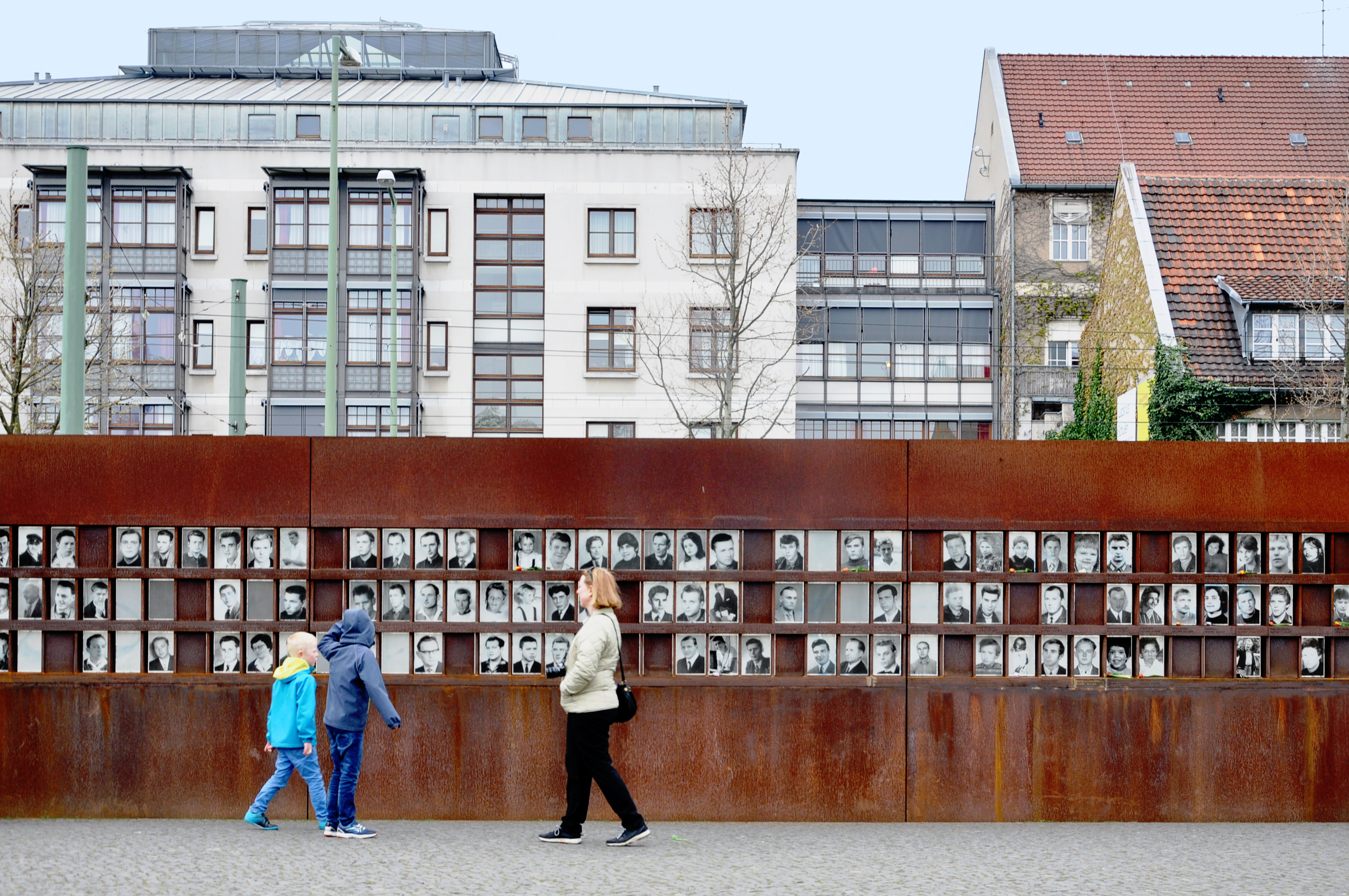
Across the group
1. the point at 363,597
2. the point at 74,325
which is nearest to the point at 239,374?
the point at 74,325

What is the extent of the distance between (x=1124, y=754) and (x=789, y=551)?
253 cm

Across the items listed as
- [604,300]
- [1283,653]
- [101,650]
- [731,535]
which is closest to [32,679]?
[101,650]

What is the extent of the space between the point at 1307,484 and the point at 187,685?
7.36 meters

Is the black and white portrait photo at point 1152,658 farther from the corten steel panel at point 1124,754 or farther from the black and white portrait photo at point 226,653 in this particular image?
the black and white portrait photo at point 226,653

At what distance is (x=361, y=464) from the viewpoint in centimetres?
923

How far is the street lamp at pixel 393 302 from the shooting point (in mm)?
36375

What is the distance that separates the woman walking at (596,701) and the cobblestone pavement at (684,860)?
288mm

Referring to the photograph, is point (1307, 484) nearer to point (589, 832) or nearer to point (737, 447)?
point (737, 447)

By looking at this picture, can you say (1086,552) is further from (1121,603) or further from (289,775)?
(289,775)

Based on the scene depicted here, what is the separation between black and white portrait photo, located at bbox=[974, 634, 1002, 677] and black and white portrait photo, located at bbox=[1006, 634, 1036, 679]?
0.06 meters

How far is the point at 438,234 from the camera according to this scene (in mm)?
45594

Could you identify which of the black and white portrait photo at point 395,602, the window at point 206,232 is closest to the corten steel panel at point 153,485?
the black and white portrait photo at point 395,602

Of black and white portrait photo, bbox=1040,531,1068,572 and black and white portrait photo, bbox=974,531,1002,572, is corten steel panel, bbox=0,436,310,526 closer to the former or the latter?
black and white portrait photo, bbox=974,531,1002,572

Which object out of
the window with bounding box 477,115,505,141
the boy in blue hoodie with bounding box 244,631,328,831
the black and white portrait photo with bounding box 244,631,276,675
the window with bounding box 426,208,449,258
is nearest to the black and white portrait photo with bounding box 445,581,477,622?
the boy in blue hoodie with bounding box 244,631,328,831
